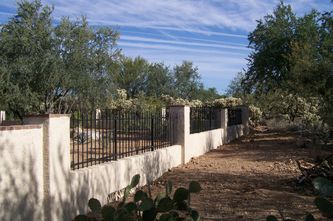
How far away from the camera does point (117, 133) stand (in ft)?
32.5

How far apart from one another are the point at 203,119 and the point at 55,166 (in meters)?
11.6

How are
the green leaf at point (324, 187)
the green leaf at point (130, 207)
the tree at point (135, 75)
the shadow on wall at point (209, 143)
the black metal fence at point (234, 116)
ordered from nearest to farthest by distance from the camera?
the green leaf at point (324, 187), the green leaf at point (130, 207), the shadow on wall at point (209, 143), the black metal fence at point (234, 116), the tree at point (135, 75)

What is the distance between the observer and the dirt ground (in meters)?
8.02

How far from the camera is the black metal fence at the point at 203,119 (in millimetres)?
16812

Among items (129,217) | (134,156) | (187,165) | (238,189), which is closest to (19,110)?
(187,165)

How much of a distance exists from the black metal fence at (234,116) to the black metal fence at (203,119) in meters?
2.80

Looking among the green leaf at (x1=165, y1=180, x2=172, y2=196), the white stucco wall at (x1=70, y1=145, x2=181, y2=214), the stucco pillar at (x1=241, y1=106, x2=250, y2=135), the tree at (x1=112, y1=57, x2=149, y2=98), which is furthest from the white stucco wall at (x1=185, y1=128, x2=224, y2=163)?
the tree at (x1=112, y1=57, x2=149, y2=98)

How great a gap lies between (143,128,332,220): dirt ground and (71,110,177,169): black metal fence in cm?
99

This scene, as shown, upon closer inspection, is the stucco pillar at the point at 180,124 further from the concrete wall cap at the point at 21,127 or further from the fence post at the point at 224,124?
the concrete wall cap at the point at 21,127

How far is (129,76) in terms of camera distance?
63.4 metres

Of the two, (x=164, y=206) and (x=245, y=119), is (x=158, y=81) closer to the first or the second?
(x=245, y=119)

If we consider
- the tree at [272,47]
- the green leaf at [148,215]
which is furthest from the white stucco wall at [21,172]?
the tree at [272,47]

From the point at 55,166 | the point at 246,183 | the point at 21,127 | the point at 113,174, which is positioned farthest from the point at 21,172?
A: the point at 246,183

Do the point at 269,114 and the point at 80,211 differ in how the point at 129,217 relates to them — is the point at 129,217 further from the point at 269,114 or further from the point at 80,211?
the point at 269,114
